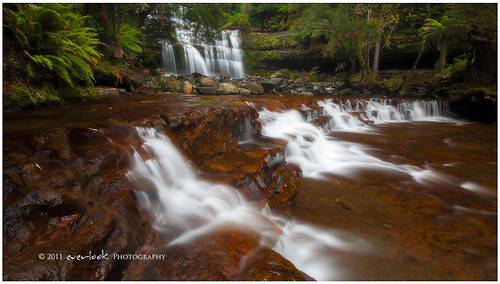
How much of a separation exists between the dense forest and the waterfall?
1143 mm

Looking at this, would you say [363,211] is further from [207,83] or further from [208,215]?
[207,83]

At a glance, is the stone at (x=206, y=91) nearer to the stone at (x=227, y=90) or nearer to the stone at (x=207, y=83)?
the stone at (x=227, y=90)

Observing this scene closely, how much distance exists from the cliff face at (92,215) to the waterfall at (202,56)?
42.7 feet

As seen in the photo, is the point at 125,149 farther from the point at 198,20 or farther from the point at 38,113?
the point at 198,20

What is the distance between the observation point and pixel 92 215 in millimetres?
1721

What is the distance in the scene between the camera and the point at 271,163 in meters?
3.78

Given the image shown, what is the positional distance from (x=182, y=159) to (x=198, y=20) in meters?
11.9

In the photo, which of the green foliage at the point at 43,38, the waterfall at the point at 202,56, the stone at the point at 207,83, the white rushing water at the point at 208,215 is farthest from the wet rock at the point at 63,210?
the waterfall at the point at 202,56

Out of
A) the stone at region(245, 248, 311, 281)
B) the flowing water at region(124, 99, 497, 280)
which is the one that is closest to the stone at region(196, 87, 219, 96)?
the flowing water at region(124, 99, 497, 280)

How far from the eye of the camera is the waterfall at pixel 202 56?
15.7m

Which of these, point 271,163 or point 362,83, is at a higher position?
point 362,83

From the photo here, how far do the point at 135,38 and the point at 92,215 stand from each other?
1050cm

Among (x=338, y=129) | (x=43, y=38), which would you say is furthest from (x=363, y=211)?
(x=43, y=38)

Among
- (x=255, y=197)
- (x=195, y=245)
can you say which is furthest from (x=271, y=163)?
(x=195, y=245)
